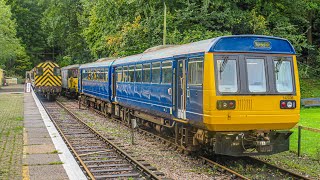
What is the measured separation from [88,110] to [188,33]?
7538 millimetres

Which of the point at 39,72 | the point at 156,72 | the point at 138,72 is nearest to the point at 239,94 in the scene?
the point at 156,72

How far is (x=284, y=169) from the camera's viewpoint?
10594mm

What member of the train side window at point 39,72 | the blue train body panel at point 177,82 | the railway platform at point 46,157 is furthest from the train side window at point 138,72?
the train side window at point 39,72

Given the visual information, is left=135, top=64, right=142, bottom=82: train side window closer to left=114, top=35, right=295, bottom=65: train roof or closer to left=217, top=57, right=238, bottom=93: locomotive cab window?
left=114, top=35, right=295, bottom=65: train roof

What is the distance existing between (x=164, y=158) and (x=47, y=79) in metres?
26.3

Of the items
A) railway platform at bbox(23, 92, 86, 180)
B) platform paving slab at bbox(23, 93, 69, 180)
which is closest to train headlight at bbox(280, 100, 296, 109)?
railway platform at bbox(23, 92, 86, 180)

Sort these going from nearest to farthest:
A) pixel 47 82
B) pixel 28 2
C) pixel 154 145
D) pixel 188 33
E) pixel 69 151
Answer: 1. pixel 69 151
2. pixel 154 145
3. pixel 188 33
4. pixel 47 82
5. pixel 28 2

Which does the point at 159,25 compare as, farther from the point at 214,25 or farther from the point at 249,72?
the point at 249,72

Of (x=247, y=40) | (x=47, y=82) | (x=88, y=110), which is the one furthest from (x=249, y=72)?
(x=47, y=82)

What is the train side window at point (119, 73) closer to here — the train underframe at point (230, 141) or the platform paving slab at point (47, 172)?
the train underframe at point (230, 141)

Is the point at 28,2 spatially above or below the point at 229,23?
above

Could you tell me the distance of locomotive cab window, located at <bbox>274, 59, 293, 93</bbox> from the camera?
36.2 feet

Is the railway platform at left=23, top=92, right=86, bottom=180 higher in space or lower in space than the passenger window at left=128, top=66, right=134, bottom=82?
lower

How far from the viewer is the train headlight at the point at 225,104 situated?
10453 millimetres
